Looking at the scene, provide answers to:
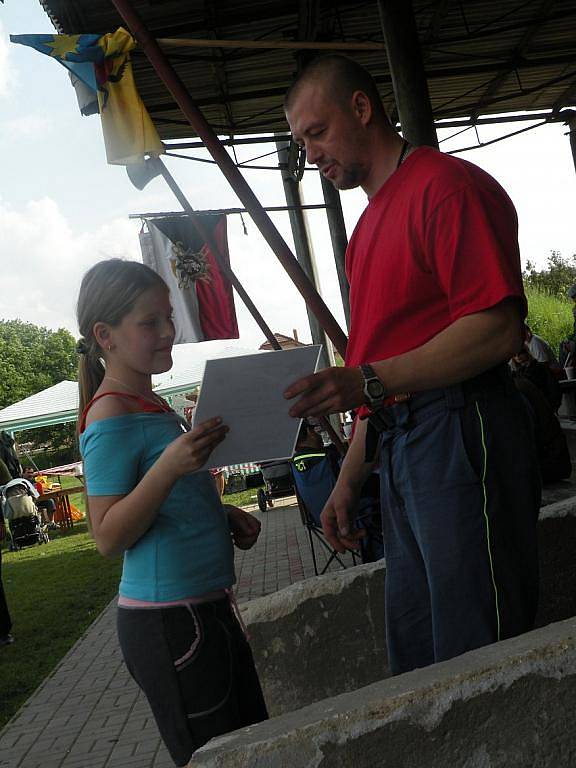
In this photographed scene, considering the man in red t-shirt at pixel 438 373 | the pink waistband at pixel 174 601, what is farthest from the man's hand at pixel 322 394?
the pink waistband at pixel 174 601

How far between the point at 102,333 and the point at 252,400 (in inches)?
20.7

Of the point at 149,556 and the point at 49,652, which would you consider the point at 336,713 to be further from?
the point at 49,652

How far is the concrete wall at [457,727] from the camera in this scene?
1603 mm

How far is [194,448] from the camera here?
5.98 feet

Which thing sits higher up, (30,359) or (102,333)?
(30,359)

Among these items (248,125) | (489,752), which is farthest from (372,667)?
(248,125)

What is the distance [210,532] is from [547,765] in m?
0.89

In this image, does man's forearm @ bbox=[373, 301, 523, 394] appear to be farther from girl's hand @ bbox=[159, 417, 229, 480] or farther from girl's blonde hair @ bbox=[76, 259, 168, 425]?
girl's blonde hair @ bbox=[76, 259, 168, 425]

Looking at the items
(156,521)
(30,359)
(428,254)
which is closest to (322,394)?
(428,254)

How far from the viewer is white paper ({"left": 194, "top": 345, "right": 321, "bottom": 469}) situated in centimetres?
179

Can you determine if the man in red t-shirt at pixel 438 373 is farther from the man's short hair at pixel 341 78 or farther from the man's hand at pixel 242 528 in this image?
the man's hand at pixel 242 528

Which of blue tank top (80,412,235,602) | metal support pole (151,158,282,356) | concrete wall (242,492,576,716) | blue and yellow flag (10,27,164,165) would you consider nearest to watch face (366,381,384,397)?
blue tank top (80,412,235,602)

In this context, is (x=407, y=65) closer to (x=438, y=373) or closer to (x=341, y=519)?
(x=341, y=519)

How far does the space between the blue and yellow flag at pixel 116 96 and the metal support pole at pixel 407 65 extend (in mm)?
4310
